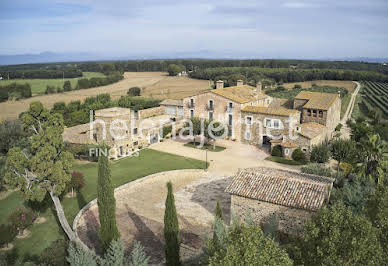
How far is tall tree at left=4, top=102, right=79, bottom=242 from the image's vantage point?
15102 millimetres

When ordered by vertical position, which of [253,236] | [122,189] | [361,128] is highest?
[253,236]

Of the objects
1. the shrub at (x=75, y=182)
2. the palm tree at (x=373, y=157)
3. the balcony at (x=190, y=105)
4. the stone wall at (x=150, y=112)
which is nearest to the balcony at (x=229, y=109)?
the balcony at (x=190, y=105)

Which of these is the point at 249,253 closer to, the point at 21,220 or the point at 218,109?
the point at 21,220

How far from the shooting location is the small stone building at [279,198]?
1464 cm

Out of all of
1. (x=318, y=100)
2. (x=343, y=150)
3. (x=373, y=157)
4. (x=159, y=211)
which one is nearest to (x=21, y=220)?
(x=159, y=211)

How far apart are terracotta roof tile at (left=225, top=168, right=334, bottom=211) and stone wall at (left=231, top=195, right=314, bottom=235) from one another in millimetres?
343

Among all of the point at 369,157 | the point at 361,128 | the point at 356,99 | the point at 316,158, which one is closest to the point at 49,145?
the point at 369,157

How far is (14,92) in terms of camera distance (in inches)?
2501

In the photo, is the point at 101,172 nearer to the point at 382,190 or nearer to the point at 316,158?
the point at 382,190

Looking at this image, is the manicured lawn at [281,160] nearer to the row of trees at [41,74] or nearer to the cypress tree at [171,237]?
the cypress tree at [171,237]

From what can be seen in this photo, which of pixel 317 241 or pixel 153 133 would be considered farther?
pixel 153 133

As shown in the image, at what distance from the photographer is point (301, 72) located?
98.0m

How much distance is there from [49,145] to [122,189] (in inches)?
307

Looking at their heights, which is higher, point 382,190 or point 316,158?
point 382,190
